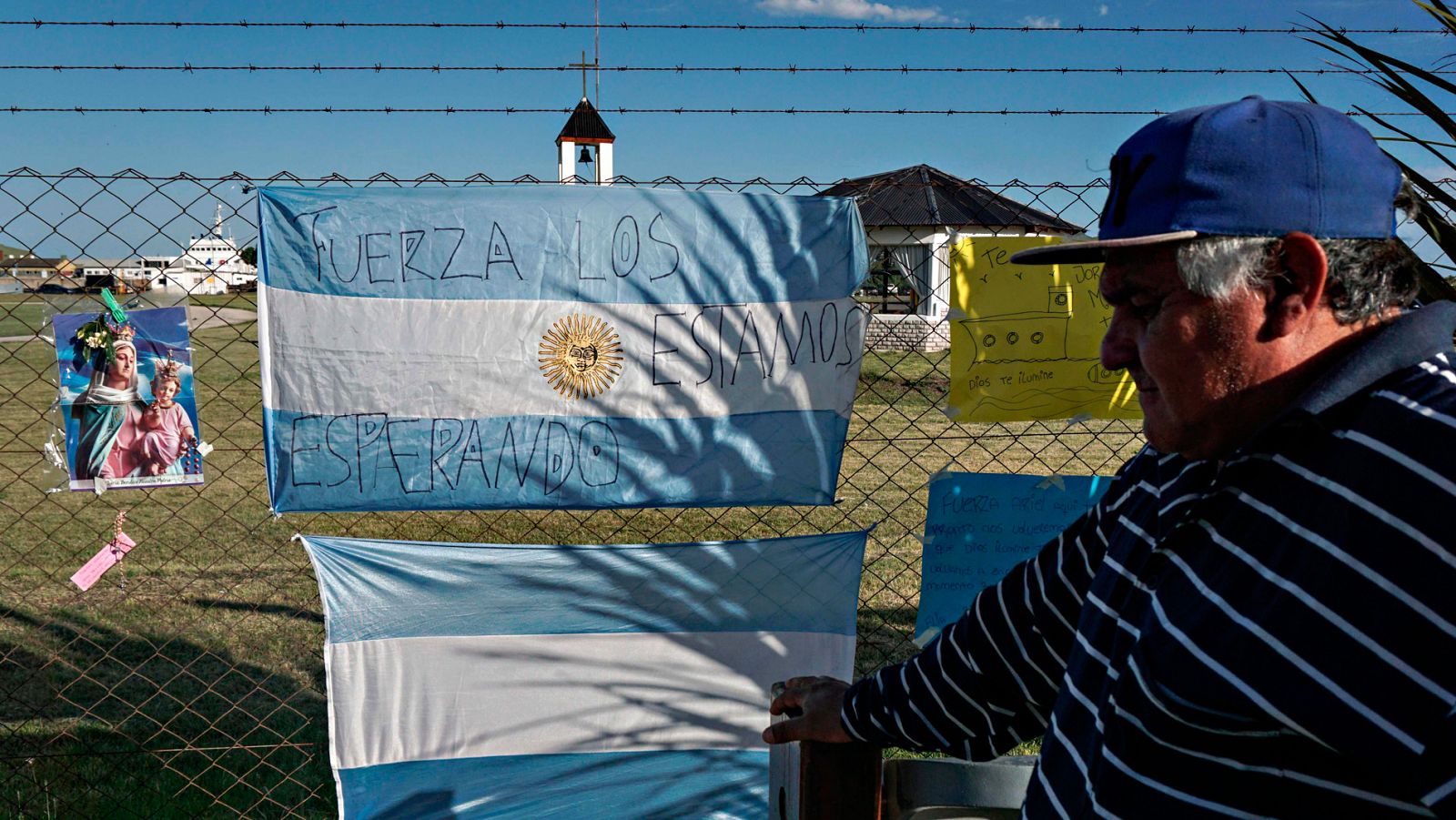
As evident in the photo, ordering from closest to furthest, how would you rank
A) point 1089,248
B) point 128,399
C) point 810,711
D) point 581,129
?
point 1089,248 → point 810,711 → point 128,399 → point 581,129

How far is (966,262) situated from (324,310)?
6.00 feet

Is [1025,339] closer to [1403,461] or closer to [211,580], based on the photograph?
[1403,461]

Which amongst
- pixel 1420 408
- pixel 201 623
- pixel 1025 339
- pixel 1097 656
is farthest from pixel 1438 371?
pixel 201 623

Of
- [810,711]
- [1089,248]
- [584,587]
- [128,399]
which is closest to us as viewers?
[1089,248]

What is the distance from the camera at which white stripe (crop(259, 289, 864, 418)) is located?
2.94m

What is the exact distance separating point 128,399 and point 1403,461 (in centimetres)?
298

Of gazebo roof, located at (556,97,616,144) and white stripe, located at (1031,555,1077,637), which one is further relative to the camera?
gazebo roof, located at (556,97,616,144)

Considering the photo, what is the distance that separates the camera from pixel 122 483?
9.82 feet

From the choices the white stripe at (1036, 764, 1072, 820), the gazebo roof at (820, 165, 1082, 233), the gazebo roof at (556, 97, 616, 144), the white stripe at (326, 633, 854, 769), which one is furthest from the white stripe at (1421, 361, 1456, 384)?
the gazebo roof at (556, 97, 616, 144)

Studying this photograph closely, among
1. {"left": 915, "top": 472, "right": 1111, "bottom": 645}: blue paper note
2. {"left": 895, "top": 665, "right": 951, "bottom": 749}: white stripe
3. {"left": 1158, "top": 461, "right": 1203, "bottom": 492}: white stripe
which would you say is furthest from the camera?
{"left": 915, "top": 472, "right": 1111, "bottom": 645}: blue paper note

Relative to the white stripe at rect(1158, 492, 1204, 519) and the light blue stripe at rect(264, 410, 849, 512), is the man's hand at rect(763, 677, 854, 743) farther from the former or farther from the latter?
the light blue stripe at rect(264, 410, 849, 512)

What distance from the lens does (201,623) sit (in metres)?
5.05

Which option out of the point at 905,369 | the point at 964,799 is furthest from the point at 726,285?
the point at 905,369

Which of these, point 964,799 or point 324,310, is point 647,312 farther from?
point 964,799
